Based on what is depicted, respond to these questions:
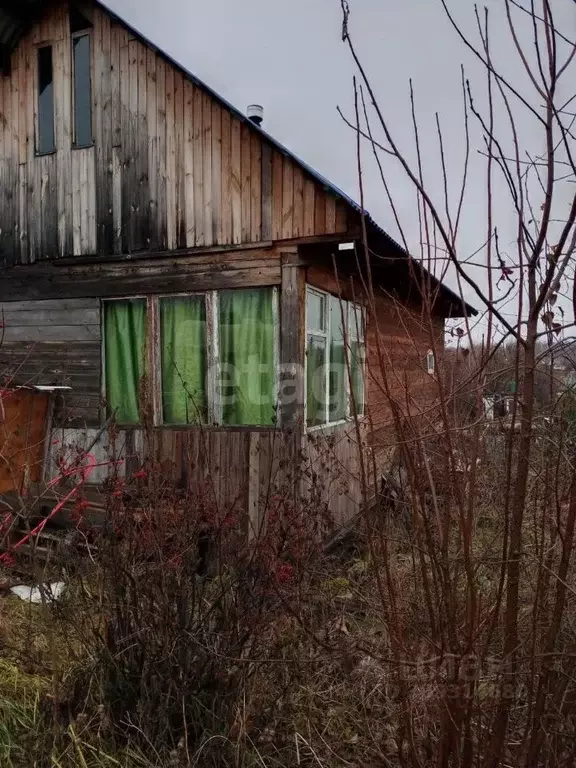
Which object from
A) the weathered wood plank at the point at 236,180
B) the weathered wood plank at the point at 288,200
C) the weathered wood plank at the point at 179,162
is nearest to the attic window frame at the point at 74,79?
the weathered wood plank at the point at 179,162

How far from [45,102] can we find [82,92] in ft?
1.83

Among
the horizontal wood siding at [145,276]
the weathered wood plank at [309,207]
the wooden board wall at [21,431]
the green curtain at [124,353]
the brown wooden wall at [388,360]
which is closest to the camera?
A: the brown wooden wall at [388,360]

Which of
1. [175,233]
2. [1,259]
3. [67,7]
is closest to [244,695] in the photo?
[175,233]

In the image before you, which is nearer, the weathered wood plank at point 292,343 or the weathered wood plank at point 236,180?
the weathered wood plank at point 292,343

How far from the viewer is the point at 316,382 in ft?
21.2

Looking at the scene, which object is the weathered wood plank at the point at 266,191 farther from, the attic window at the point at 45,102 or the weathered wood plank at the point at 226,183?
the attic window at the point at 45,102

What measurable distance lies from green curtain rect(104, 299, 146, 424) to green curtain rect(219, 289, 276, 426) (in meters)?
1.04

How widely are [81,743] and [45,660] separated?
944 mm

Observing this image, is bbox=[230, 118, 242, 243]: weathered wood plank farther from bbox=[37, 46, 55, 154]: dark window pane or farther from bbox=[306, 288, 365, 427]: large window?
bbox=[37, 46, 55, 154]: dark window pane

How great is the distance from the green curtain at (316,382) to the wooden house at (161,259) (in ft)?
0.11

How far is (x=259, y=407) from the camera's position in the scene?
6.00 metres

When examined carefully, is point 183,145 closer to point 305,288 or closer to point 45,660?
point 305,288

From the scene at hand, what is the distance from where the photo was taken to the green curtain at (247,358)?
5.96 m

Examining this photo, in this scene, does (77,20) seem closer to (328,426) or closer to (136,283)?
(136,283)
